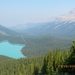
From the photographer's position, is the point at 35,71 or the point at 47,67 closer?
the point at 47,67

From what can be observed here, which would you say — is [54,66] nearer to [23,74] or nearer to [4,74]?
[23,74]

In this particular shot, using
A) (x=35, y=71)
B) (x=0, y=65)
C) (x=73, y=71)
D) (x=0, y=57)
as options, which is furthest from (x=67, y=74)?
(x=0, y=57)

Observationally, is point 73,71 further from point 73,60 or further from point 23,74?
point 23,74

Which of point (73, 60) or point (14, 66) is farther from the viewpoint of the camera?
point (14, 66)

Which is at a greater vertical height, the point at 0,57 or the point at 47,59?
the point at 0,57

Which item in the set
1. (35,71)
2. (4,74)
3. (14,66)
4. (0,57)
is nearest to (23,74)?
(35,71)

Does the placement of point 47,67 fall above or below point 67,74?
above

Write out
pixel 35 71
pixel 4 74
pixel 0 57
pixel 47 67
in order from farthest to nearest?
pixel 0 57 → pixel 4 74 → pixel 35 71 → pixel 47 67

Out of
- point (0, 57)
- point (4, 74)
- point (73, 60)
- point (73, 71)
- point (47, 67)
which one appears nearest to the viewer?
point (73, 71)

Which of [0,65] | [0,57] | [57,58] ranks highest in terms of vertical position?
[0,57]
